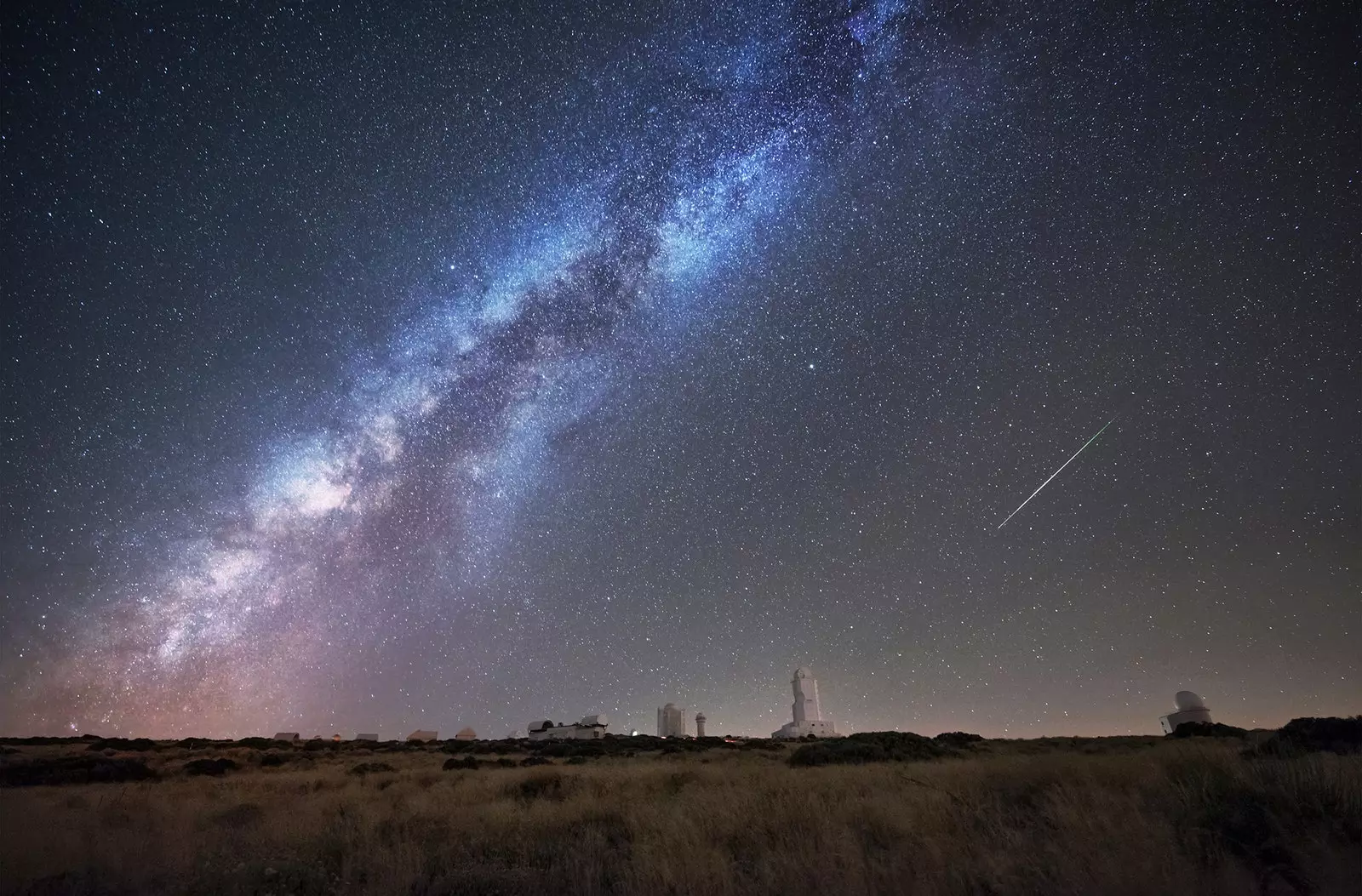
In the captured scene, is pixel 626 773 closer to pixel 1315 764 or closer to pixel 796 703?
pixel 1315 764

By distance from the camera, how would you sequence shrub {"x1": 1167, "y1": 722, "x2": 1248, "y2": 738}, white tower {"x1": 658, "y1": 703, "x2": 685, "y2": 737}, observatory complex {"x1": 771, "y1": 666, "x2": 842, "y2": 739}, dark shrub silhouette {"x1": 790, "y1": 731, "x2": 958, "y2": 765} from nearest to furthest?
1. dark shrub silhouette {"x1": 790, "y1": 731, "x2": 958, "y2": 765}
2. shrub {"x1": 1167, "y1": 722, "x2": 1248, "y2": 738}
3. white tower {"x1": 658, "y1": 703, "x2": 685, "y2": 737}
4. observatory complex {"x1": 771, "y1": 666, "x2": 842, "y2": 739}

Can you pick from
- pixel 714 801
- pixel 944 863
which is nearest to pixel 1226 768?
pixel 944 863

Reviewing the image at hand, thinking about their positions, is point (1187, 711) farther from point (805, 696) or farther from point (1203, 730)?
point (805, 696)

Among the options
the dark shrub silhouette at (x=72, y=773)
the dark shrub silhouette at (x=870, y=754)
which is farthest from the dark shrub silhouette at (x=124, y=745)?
the dark shrub silhouette at (x=870, y=754)

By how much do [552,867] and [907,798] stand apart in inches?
215

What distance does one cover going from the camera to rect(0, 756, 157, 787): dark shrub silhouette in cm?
1980

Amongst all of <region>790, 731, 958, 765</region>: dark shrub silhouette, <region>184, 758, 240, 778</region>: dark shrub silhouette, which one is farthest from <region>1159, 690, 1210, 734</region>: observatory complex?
<region>184, 758, 240, 778</region>: dark shrub silhouette

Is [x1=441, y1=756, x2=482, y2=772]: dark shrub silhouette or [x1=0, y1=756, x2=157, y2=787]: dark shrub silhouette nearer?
[x1=0, y1=756, x2=157, y2=787]: dark shrub silhouette

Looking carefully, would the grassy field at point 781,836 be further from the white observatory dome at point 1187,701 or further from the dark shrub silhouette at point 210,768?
the white observatory dome at point 1187,701

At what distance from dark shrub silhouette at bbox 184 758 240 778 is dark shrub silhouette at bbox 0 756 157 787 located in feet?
4.10

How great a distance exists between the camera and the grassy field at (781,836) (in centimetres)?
575

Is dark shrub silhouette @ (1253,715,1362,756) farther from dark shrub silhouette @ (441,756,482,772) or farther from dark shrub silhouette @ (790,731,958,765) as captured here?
dark shrub silhouette @ (441,756,482,772)

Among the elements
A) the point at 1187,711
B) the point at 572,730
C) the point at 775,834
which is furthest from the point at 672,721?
the point at 775,834

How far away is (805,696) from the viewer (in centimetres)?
8169
